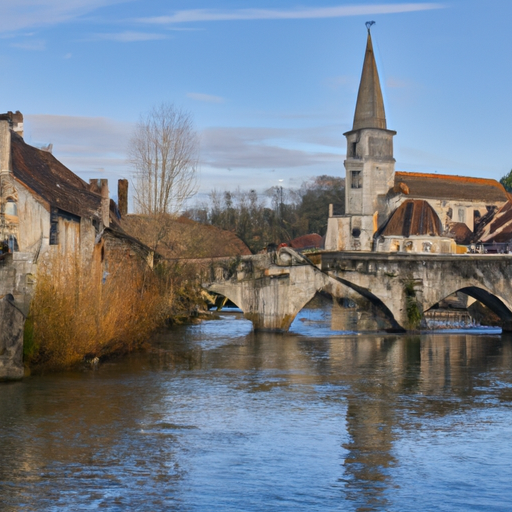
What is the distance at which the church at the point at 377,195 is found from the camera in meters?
82.9

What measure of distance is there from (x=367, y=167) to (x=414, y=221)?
11112 mm

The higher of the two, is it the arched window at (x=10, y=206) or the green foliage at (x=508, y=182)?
the green foliage at (x=508, y=182)

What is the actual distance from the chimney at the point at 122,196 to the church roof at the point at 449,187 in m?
37.7

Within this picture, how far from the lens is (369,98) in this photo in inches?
3314

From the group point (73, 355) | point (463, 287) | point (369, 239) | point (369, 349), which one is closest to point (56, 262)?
point (73, 355)

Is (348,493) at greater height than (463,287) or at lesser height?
lesser

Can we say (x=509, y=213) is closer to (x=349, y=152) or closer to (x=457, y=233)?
(x=457, y=233)

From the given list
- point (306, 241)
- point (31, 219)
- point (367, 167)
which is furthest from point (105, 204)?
point (306, 241)

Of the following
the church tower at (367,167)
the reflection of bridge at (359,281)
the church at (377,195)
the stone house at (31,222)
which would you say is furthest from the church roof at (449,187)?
the stone house at (31,222)

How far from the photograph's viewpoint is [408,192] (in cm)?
8406

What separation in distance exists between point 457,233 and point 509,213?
5.46m

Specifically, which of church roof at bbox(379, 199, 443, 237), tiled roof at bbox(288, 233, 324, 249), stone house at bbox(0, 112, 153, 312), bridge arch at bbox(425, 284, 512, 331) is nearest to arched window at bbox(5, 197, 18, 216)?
stone house at bbox(0, 112, 153, 312)

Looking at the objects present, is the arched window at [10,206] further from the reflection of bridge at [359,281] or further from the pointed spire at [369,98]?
the pointed spire at [369,98]

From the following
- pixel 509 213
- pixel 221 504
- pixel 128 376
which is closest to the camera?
pixel 221 504
